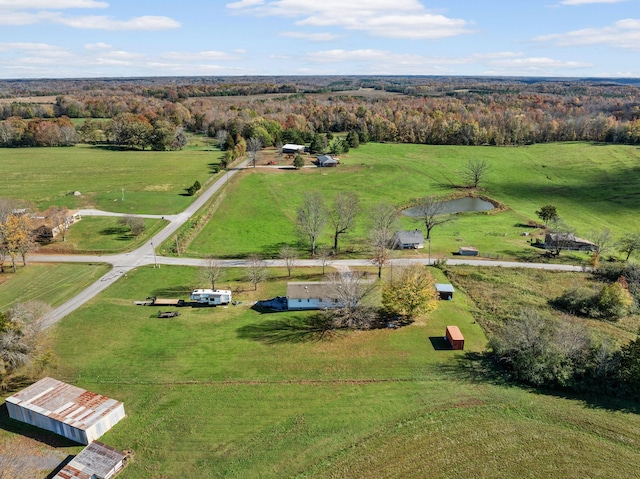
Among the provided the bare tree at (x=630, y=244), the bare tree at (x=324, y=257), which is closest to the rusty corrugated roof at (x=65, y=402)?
the bare tree at (x=324, y=257)

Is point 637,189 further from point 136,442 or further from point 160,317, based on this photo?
point 136,442

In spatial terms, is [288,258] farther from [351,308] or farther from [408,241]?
[408,241]

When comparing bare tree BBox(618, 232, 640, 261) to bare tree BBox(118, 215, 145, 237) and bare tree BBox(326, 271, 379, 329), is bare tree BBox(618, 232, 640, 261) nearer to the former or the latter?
bare tree BBox(326, 271, 379, 329)

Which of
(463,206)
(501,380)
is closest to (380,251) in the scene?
(501,380)

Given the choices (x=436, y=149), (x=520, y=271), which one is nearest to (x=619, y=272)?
(x=520, y=271)

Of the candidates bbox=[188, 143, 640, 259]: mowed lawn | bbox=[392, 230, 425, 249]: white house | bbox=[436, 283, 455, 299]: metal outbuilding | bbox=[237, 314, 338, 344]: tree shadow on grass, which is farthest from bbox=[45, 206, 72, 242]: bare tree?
bbox=[436, 283, 455, 299]: metal outbuilding

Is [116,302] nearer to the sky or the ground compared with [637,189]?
nearer to the ground
